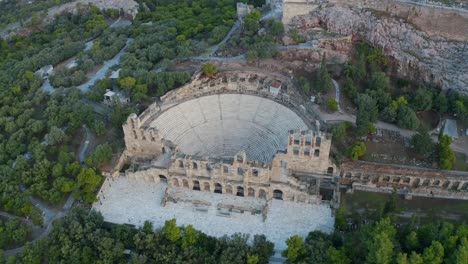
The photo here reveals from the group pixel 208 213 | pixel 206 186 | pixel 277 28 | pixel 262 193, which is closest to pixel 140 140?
pixel 206 186

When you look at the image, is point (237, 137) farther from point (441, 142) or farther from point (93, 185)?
point (441, 142)

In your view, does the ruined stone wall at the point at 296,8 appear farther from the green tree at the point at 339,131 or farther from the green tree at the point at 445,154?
the green tree at the point at 445,154

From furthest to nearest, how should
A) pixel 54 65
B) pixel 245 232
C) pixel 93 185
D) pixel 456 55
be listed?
pixel 54 65
pixel 456 55
pixel 93 185
pixel 245 232

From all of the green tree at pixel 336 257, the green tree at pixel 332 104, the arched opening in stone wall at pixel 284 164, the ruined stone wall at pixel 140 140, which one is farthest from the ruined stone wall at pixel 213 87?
the green tree at pixel 336 257

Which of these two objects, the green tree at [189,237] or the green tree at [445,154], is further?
the green tree at [445,154]

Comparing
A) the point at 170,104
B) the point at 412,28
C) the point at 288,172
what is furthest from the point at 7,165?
the point at 412,28

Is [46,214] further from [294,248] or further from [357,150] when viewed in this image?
[357,150]

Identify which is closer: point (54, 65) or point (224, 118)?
point (224, 118)
